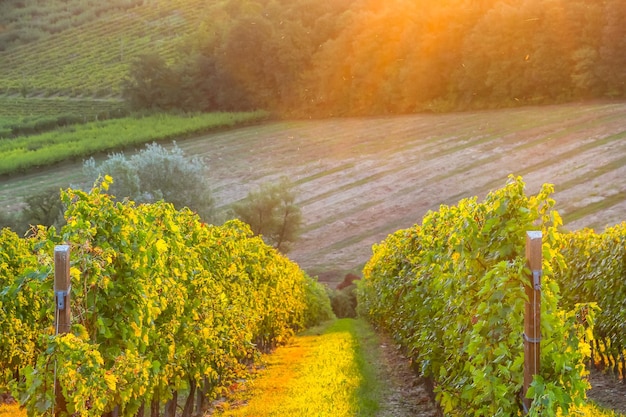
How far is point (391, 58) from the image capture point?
71.9 metres

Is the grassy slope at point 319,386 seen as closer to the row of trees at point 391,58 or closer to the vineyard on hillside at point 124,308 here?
the vineyard on hillside at point 124,308

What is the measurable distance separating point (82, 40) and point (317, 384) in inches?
3764

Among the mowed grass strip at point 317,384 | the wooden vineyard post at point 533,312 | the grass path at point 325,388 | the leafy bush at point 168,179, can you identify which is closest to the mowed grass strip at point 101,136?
the leafy bush at point 168,179

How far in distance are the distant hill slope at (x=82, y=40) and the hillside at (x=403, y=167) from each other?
95.9ft

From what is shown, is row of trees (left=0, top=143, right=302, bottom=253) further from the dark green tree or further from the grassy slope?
the grassy slope

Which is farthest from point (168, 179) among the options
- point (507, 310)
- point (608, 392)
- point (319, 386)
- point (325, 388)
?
point (507, 310)

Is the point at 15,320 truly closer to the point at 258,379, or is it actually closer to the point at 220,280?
the point at 220,280

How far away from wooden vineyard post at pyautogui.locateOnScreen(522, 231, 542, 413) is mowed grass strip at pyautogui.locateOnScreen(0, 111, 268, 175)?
58.3 metres

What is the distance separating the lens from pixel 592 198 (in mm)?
44281

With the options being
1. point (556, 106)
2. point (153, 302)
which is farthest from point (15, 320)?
point (556, 106)

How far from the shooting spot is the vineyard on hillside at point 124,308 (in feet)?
25.3

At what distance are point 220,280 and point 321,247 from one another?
3017cm

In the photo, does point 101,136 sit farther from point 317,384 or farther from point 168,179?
point 317,384

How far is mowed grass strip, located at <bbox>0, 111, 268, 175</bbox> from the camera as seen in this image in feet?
206
